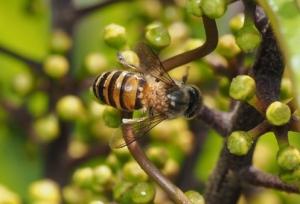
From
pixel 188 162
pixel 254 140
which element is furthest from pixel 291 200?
pixel 254 140

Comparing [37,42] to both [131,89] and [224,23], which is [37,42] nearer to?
[224,23]

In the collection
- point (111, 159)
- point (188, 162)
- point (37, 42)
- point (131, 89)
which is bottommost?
point (188, 162)

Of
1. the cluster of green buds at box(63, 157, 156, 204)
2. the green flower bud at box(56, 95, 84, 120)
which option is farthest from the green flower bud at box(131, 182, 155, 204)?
the green flower bud at box(56, 95, 84, 120)

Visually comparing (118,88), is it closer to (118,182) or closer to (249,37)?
(118,182)

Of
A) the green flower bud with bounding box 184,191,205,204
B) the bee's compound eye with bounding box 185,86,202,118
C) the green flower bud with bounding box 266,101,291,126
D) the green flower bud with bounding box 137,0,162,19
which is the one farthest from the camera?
the green flower bud with bounding box 137,0,162,19

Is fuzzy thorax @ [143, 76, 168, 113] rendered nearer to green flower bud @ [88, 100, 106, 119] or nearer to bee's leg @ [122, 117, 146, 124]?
bee's leg @ [122, 117, 146, 124]

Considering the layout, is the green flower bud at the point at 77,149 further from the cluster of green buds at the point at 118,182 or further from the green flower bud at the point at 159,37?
the green flower bud at the point at 159,37

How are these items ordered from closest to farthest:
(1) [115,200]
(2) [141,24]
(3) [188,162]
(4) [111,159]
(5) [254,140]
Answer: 1. (5) [254,140]
2. (1) [115,200]
3. (4) [111,159]
4. (3) [188,162]
5. (2) [141,24]
